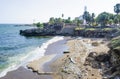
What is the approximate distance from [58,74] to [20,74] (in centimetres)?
595

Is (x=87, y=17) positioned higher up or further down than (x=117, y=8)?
further down

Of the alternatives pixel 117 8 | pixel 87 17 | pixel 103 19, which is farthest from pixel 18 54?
pixel 87 17

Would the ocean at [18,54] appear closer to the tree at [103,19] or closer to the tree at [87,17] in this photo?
the tree at [103,19]

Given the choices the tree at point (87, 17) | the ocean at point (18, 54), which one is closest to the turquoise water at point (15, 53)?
the ocean at point (18, 54)

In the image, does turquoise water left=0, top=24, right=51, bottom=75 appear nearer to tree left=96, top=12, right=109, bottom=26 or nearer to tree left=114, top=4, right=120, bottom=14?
tree left=96, top=12, right=109, bottom=26

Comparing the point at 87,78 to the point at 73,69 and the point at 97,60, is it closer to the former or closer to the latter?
the point at 73,69

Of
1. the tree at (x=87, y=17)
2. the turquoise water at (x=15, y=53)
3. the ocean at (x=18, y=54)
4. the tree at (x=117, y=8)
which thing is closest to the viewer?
the ocean at (x=18, y=54)

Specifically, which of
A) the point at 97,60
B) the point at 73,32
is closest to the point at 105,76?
the point at 97,60

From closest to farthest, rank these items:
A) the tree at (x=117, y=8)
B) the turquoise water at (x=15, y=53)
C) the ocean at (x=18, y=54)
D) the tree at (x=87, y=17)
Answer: the ocean at (x=18, y=54) < the turquoise water at (x=15, y=53) < the tree at (x=117, y=8) < the tree at (x=87, y=17)

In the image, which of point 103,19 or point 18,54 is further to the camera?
point 103,19

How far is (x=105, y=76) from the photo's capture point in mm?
28062

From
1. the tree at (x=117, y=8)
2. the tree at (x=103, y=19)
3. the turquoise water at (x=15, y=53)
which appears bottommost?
the turquoise water at (x=15, y=53)

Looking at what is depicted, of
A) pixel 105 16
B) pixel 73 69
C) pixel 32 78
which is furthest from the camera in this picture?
pixel 105 16

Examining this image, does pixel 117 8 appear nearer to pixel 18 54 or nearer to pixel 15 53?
pixel 15 53
